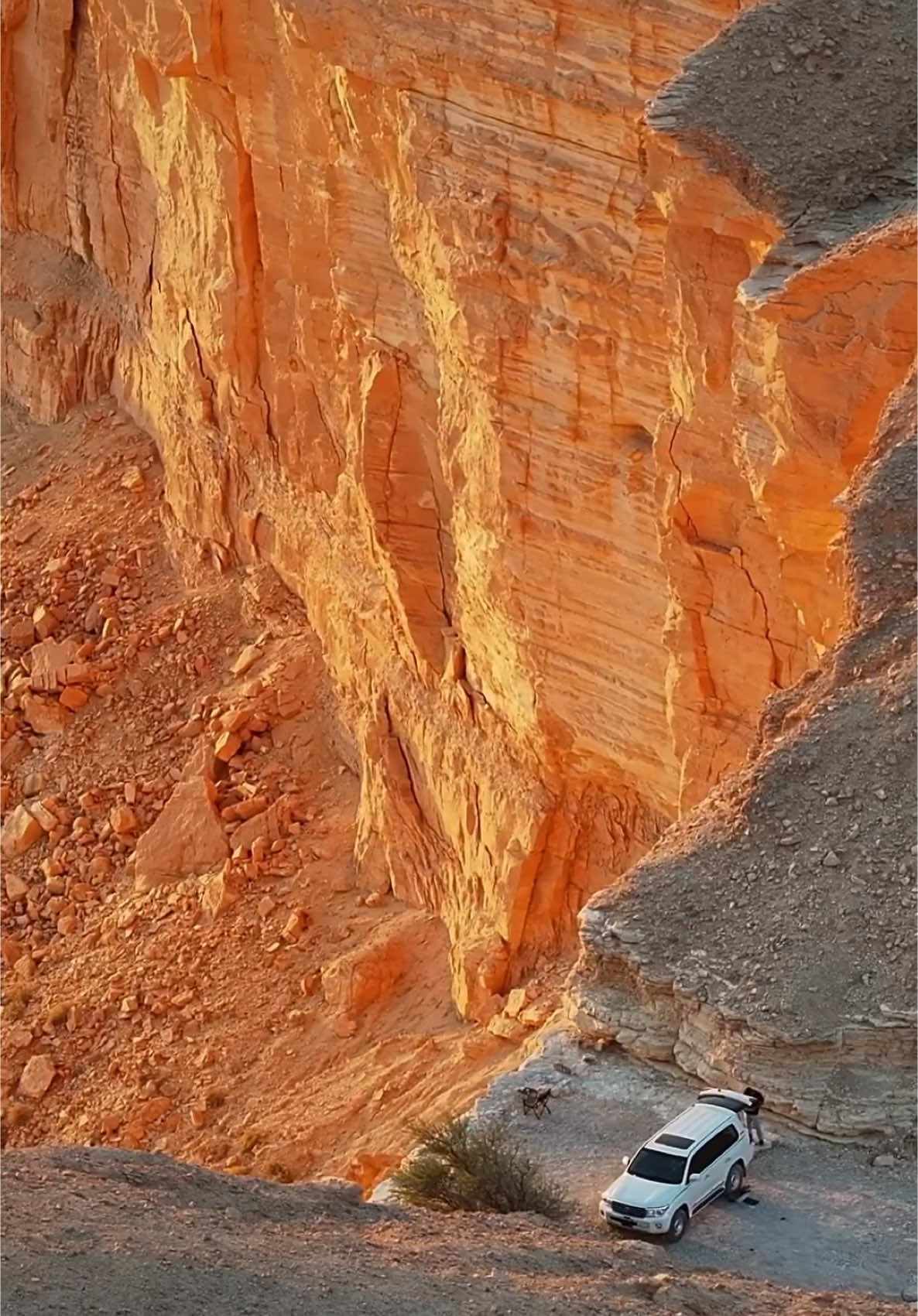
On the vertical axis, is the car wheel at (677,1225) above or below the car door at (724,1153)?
below

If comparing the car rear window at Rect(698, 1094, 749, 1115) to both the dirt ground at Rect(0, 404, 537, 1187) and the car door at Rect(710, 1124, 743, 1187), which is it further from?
the dirt ground at Rect(0, 404, 537, 1187)

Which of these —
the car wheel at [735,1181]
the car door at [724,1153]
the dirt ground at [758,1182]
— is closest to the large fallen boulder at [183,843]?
the dirt ground at [758,1182]

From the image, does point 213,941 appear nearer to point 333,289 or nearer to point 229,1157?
point 229,1157

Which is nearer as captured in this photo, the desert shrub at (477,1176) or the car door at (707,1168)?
the car door at (707,1168)

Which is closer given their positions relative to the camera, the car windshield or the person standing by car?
the car windshield

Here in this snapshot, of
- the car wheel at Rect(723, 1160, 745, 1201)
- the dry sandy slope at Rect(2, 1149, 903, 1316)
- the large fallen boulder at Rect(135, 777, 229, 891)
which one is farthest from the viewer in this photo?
the large fallen boulder at Rect(135, 777, 229, 891)

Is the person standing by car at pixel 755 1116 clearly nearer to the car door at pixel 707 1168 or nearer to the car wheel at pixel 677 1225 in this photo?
the car door at pixel 707 1168

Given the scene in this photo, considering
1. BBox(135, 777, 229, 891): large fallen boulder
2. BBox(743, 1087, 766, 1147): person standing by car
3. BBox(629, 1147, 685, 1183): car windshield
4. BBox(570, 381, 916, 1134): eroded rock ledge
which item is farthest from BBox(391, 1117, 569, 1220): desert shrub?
BBox(135, 777, 229, 891): large fallen boulder
